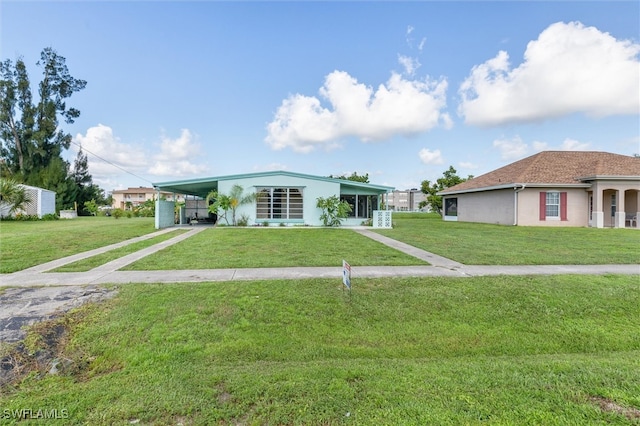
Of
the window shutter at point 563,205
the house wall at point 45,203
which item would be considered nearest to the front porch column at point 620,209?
the window shutter at point 563,205

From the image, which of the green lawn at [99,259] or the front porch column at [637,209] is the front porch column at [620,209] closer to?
the front porch column at [637,209]

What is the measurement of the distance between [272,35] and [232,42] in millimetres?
2064

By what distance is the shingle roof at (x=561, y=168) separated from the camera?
19.1 metres

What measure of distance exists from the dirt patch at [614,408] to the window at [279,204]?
16783 mm

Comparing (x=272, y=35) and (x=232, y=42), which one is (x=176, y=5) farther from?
(x=272, y=35)

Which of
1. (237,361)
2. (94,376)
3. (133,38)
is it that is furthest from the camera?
(133,38)

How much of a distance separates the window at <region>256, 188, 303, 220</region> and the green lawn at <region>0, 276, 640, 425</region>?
Result: 13.3m

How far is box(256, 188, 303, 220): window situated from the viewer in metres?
18.6

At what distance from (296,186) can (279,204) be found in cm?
161

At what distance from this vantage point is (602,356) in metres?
3.29

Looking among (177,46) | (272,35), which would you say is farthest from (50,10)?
(272,35)

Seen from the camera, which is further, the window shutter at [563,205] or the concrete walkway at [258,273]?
the window shutter at [563,205]

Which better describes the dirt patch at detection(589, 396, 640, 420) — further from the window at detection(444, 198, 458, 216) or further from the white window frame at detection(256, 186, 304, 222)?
the window at detection(444, 198, 458, 216)

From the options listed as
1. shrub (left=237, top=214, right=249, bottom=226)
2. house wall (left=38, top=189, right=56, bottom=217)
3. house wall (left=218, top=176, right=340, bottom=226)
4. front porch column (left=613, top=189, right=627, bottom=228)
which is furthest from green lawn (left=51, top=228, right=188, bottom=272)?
front porch column (left=613, top=189, right=627, bottom=228)
